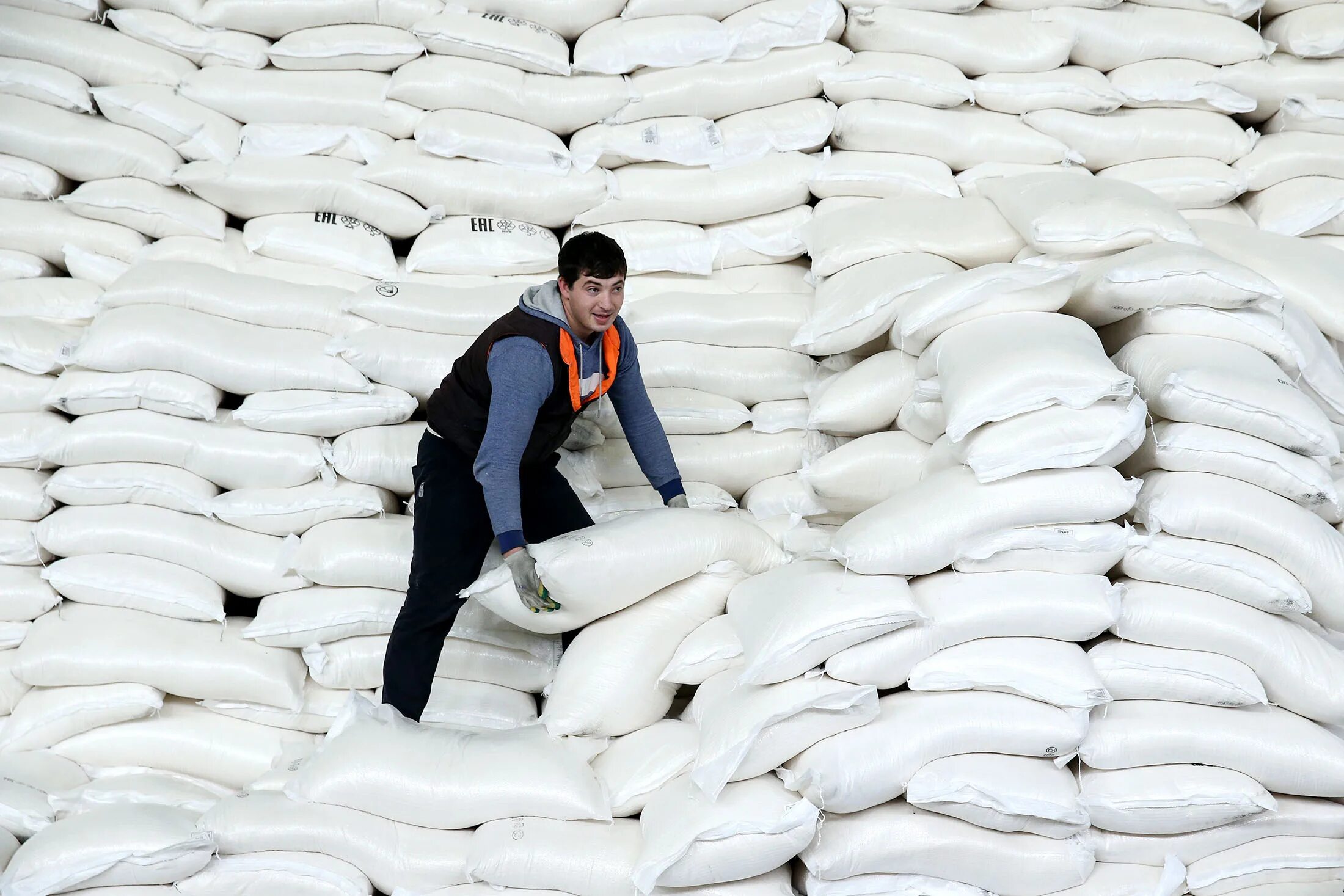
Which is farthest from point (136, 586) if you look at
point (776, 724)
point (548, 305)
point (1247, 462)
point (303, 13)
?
point (1247, 462)

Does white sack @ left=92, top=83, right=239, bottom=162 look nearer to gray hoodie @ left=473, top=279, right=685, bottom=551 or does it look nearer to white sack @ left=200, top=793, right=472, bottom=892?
gray hoodie @ left=473, top=279, right=685, bottom=551

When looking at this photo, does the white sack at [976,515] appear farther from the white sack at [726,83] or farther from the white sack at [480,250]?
the white sack at [726,83]

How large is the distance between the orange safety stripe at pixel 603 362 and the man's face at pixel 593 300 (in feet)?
0.15

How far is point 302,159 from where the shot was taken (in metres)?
3.01

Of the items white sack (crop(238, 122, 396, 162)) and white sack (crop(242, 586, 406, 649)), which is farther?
white sack (crop(238, 122, 396, 162))

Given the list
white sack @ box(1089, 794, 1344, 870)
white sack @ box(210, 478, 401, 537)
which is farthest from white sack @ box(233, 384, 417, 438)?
white sack @ box(1089, 794, 1344, 870)

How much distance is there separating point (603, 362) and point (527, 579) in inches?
19.0

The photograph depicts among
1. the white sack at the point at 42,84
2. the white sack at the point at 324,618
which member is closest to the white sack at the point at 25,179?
the white sack at the point at 42,84

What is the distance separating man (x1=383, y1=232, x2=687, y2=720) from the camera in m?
2.23

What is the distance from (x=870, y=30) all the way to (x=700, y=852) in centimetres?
224

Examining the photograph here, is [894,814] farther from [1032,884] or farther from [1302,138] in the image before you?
[1302,138]

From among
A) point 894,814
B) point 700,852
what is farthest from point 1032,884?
point 700,852

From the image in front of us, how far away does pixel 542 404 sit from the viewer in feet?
7.57

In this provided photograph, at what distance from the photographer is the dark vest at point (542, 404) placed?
2287mm
